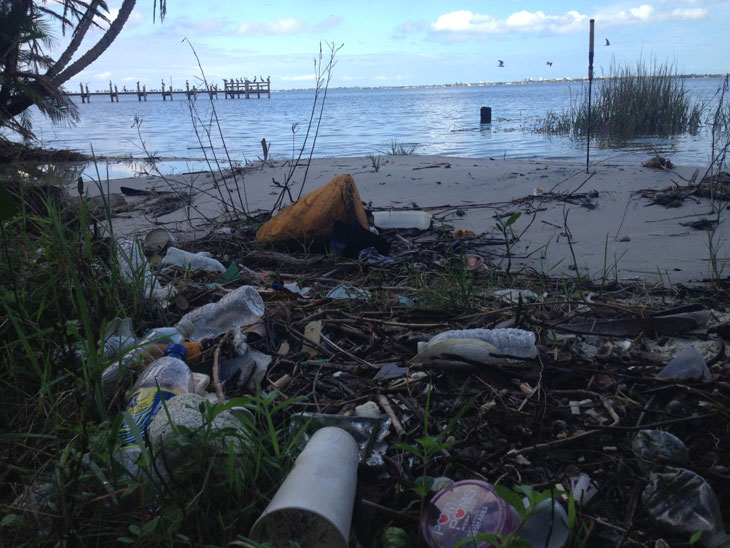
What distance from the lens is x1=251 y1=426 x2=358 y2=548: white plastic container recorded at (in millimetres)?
1173

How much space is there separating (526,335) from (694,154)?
9.79 m

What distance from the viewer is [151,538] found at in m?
1.19

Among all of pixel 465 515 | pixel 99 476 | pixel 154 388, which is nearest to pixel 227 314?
pixel 154 388

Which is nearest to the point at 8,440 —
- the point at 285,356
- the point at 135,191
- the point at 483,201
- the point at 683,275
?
the point at 285,356

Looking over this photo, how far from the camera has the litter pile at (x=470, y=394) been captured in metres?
1.24

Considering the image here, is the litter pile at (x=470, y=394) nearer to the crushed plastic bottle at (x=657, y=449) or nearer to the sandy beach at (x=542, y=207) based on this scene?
the crushed plastic bottle at (x=657, y=449)

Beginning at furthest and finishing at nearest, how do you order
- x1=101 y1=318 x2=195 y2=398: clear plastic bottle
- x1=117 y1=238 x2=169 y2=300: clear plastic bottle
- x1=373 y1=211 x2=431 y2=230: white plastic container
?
x1=373 y1=211 x2=431 y2=230: white plastic container
x1=117 y1=238 x2=169 y2=300: clear plastic bottle
x1=101 y1=318 x2=195 y2=398: clear plastic bottle

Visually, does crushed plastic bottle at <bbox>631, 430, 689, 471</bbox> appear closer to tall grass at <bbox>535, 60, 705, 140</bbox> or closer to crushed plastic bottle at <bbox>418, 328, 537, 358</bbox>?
crushed plastic bottle at <bbox>418, 328, 537, 358</bbox>

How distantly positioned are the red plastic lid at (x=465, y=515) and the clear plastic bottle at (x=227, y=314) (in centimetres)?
129

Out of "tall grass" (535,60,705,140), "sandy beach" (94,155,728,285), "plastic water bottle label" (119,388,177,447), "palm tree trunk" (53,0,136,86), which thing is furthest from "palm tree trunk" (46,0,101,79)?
"plastic water bottle label" (119,388,177,447)

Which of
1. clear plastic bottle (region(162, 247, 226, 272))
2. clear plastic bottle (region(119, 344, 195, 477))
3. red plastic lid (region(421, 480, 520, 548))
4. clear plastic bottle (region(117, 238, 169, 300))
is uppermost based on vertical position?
clear plastic bottle (region(117, 238, 169, 300))

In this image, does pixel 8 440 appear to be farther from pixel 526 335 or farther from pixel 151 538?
pixel 526 335

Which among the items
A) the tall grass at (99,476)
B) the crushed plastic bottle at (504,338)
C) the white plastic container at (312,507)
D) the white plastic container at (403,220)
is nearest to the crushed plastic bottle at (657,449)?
the crushed plastic bottle at (504,338)

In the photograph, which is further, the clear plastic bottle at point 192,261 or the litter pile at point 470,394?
the clear plastic bottle at point 192,261
